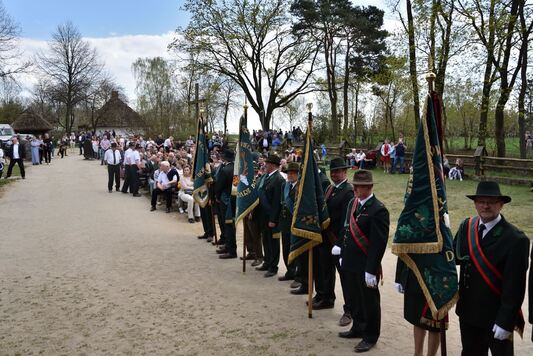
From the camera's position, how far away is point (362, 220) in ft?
17.9

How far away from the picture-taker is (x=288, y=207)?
25.2 ft

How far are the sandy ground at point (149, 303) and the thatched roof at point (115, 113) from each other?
Answer: 148 ft

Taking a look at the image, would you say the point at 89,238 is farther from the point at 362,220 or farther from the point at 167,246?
the point at 362,220

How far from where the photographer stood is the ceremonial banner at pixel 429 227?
A: 4359mm

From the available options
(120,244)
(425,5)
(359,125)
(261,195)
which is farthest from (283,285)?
(359,125)

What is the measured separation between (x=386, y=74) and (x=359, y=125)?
854 cm

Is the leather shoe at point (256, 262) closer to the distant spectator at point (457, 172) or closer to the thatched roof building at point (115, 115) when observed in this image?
the distant spectator at point (457, 172)

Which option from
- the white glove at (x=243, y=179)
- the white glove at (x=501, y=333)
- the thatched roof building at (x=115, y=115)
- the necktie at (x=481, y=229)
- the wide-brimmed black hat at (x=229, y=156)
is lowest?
the white glove at (x=501, y=333)

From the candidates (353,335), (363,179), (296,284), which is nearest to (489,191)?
(363,179)

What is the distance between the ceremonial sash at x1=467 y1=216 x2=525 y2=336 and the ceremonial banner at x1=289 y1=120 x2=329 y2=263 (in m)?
2.55

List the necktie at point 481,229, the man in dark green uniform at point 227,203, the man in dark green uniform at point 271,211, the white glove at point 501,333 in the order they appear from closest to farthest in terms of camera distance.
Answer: the white glove at point 501,333, the necktie at point 481,229, the man in dark green uniform at point 271,211, the man in dark green uniform at point 227,203

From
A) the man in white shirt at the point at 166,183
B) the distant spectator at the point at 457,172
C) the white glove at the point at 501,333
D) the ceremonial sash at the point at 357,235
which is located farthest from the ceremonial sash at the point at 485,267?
the distant spectator at the point at 457,172

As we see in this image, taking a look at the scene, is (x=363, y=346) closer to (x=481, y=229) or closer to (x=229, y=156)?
(x=481, y=229)

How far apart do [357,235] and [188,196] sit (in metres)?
9.54
